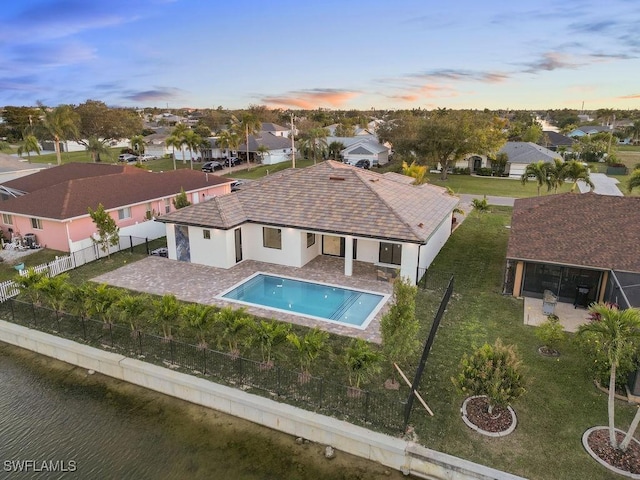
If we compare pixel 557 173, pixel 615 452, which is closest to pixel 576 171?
pixel 557 173

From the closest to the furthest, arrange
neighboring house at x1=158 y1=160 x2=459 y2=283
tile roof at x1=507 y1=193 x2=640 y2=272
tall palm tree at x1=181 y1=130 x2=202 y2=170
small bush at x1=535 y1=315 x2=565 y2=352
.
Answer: small bush at x1=535 y1=315 x2=565 y2=352, tile roof at x1=507 y1=193 x2=640 y2=272, neighboring house at x1=158 y1=160 x2=459 y2=283, tall palm tree at x1=181 y1=130 x2=202 y2=170

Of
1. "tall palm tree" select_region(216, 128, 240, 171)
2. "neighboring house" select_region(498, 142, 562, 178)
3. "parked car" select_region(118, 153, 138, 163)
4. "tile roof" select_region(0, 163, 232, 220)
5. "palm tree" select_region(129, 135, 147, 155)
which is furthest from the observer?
"parked car" select_region(118, 153, 138, 163)

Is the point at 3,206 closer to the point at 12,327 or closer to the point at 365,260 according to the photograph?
the point at 12,327

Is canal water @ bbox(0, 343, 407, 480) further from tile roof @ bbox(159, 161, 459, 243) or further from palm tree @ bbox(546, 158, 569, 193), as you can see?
palm tree @ bbox(546, 158, 569, 193)

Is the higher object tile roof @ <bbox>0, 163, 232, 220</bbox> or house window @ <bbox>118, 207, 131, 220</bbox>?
tile roof @ <bbox>0, 163, 232, 220</bbox>

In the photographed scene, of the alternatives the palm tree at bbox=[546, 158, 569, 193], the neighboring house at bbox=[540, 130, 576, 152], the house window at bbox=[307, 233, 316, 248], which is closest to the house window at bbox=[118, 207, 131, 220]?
the house window at bbox=[307, 233, 316, 248]

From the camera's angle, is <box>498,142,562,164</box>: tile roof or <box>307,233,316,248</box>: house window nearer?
<box>307,233,316,248</box>: house window
